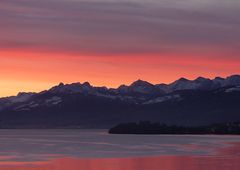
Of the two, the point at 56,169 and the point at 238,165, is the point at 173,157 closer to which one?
the point at 238,165

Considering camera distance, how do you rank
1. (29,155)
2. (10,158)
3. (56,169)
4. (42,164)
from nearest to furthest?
(56,169) < (42,164) < (10,158) < (29,155)

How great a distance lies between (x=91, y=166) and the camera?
71875 mm

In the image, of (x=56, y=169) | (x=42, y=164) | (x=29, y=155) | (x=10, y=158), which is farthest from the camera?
(x=29, y=155)

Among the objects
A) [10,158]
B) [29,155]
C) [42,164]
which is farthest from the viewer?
[29,155]

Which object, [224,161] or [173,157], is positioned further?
[173,157]

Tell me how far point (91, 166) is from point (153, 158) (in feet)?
45.8

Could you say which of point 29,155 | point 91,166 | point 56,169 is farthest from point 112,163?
point 29,155

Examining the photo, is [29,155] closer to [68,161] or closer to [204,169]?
[68,161]

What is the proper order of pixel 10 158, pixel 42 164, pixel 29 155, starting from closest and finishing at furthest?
pixel 42 164 → pixel 10 158 → pixel 29 155

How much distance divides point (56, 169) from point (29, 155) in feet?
68.1

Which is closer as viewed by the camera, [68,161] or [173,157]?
[68,161]

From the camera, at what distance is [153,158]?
84062 mm

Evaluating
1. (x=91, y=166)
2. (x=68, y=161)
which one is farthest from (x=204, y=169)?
(x=68, y=161)

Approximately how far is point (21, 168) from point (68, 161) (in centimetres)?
904
